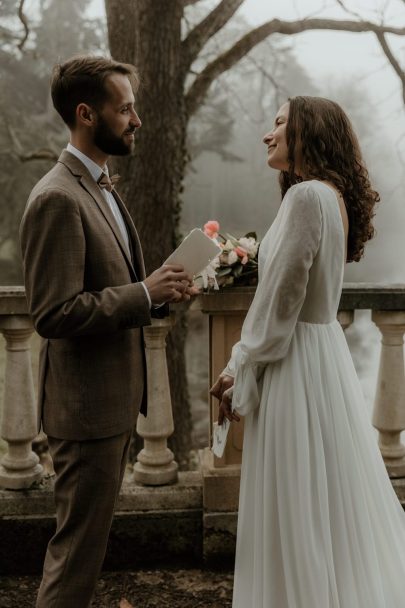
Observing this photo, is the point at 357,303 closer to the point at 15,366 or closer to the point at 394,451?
the point at 394,451

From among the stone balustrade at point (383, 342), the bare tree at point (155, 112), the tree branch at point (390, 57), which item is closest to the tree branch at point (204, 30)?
the bare tree at point (155, 112)

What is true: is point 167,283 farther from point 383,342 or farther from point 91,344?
point 383,342

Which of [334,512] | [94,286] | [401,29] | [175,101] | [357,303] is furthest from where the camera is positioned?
[401,29]

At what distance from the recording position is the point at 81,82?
6.75 ft

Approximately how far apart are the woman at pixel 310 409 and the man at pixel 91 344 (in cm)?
35

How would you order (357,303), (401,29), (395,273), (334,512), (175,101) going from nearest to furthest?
(334,512) < (357,303) < (175,101) < (401,29) < (395,273)

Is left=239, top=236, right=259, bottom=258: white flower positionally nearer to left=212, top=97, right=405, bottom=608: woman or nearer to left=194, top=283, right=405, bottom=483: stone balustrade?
left=194, top=283, right=405, bottom=483: stone balustrade

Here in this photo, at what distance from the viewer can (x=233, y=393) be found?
2305mm

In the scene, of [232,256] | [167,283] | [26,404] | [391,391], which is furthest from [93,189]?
[391,391]

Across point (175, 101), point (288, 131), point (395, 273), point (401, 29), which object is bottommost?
point (395, 273)

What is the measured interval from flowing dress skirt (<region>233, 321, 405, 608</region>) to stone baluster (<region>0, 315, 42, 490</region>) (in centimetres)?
118

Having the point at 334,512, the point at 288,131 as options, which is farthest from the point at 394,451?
the point at 288,131

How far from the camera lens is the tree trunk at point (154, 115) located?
598 cm

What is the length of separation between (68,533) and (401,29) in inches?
285
